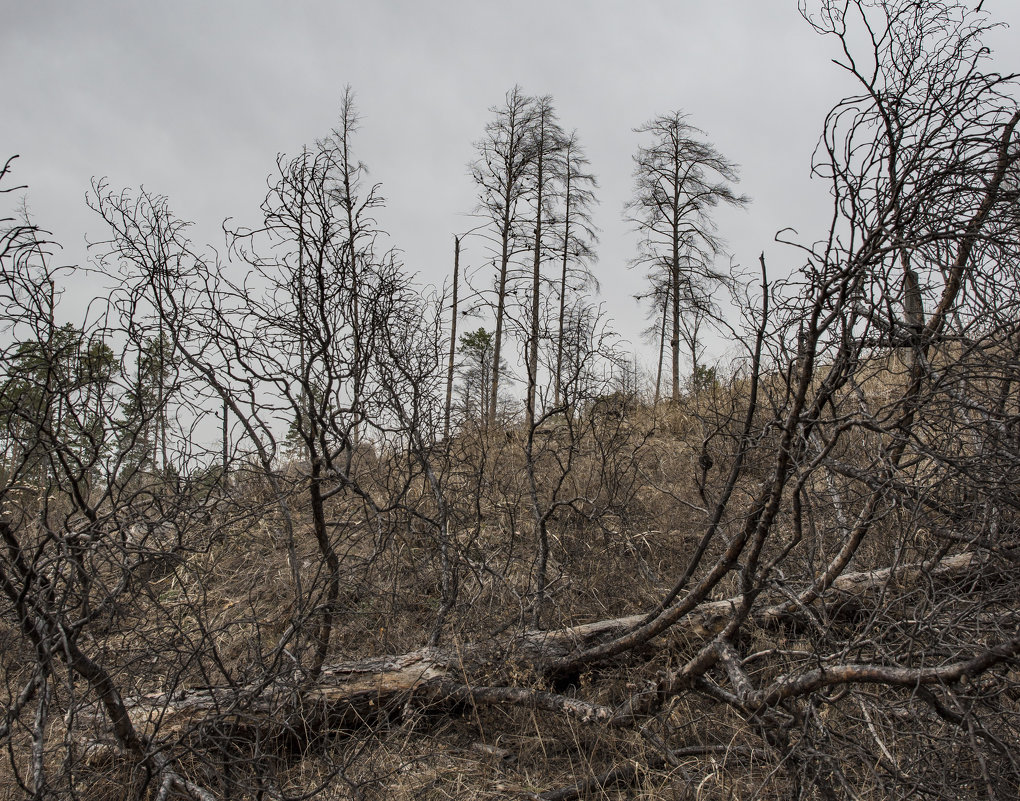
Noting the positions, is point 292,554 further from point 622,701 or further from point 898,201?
point 898,201

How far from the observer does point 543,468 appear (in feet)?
28.9

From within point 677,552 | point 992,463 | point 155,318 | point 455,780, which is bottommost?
point 455,780

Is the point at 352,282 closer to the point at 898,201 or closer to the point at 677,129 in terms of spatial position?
the point at 898,201

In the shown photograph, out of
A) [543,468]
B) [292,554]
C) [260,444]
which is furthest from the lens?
[543,468]

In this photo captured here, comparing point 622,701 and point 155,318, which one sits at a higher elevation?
point 155,318

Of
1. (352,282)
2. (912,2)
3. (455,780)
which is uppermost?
(912,2)

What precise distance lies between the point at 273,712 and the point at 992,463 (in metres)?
4.01

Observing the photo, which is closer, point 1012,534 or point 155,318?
point 1012,534

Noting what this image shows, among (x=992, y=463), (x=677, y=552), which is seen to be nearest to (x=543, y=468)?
(x=677, y=552)

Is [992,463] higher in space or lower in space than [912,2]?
lower

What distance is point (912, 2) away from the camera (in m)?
2.92

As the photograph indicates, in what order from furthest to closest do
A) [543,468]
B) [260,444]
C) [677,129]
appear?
1. [677,129]
2. [543,468]
3. [260,444]

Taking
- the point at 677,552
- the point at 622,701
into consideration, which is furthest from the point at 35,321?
the point at 677,552

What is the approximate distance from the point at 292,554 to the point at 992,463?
4010 mm
